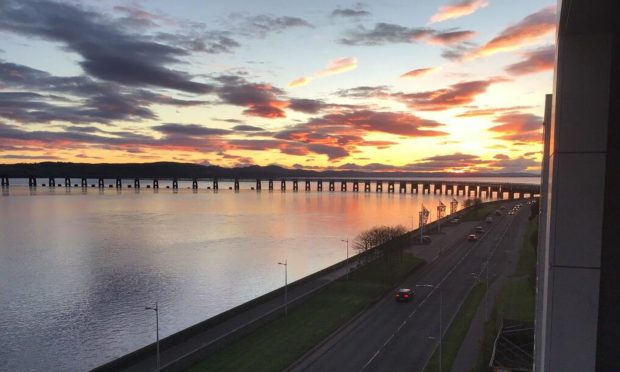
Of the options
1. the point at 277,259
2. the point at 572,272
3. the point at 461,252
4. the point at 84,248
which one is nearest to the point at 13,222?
the point at 84,248

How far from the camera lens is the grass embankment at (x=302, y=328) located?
29.9 m

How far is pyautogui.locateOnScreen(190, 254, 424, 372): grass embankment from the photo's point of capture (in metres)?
29.9

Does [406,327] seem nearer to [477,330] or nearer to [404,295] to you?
[477,330]

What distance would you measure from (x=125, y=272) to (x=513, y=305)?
49823 millimetres

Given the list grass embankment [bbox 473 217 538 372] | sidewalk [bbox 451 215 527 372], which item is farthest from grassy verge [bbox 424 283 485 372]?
grass embankment [bbox 473 217 538 372]

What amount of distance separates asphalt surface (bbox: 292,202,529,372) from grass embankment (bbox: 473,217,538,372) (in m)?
3.09

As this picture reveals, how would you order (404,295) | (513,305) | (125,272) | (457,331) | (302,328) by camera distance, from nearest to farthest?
1. (457,331)
2. (302,328)
3. (513,305)
4. (404,295)
5. (125,272)

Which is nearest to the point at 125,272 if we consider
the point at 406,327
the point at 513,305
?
the point at 406,327

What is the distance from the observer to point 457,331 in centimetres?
3378

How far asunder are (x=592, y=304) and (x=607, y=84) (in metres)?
2.49

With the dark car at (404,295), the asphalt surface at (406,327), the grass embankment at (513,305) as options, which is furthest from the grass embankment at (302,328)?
the grass embankment at (513,305)

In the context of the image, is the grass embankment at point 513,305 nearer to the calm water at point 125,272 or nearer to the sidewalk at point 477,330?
the sidewalk at point 477,330

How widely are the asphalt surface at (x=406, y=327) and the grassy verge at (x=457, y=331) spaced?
22.2 inches

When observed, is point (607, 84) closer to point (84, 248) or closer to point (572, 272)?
point (572, 272)
